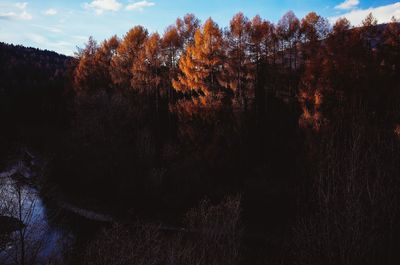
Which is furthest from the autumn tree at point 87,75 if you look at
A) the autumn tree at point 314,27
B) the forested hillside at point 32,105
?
the autumn tree at point 314,27

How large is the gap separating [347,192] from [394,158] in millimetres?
1826

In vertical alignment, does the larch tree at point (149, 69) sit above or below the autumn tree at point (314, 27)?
below

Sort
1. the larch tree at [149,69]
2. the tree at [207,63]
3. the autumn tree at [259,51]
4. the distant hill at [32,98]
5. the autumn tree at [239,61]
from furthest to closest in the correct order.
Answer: the distant hill at [32,98], the larch tree at [149,69], the autumn tree at [259,51], the autumn tree at [239,61], the tree at [207,63]

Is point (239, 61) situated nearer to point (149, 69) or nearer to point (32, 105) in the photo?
point (149, 69)

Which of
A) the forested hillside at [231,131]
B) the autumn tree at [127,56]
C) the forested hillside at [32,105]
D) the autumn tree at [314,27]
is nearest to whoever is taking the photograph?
the forested hillside at [231,131]

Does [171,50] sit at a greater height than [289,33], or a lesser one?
lesser

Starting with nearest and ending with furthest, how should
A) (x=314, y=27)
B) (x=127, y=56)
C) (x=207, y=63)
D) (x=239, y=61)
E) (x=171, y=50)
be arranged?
1. (x=207, y=63)
2. (x=239, y=61)
3. (x=314, y=27)
4. (x=171, y=50)
5. (x=127, y=56)

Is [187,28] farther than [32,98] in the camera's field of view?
No

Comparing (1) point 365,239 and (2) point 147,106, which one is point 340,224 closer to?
(1) point 365,239

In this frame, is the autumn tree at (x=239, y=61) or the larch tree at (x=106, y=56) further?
the larch tree at (x=106, y=56)

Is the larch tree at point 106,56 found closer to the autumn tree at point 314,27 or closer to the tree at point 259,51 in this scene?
the tree at point 259,51

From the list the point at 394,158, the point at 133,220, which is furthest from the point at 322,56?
the point at 133,220

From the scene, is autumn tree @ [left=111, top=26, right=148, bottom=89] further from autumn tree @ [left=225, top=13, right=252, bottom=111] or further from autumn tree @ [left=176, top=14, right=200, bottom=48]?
autumn tree @ [left=225, top=13, right=252, bottom=111]

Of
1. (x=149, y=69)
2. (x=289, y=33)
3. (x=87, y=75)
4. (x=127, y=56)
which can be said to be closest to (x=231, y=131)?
(x=289, y=33)
